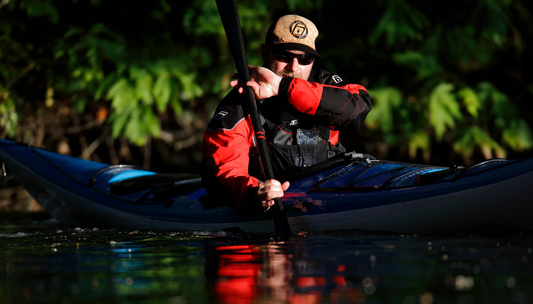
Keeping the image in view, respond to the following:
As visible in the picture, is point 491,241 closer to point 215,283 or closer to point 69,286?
point 215,283

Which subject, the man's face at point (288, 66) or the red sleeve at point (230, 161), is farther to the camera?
the man's face at point (288, 66)

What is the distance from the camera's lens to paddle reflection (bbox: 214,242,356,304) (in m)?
1.69

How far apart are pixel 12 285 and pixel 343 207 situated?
5.13 ft

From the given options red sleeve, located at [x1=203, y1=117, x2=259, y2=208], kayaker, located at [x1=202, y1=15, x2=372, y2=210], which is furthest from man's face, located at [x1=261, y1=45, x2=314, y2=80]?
red sleeve, located at [x1=203, y1=117, x2=259, y2=208]

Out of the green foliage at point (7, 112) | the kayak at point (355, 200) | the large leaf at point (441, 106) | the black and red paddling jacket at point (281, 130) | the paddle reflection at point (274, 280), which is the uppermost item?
the green foliage at point (7, 112)

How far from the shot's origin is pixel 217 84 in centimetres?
696

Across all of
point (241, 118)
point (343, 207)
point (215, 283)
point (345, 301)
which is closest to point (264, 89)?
point (241, 118)

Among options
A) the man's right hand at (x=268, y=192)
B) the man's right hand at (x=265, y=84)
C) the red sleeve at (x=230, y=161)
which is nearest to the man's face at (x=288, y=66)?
the man's right hand at (x=265, y=84)

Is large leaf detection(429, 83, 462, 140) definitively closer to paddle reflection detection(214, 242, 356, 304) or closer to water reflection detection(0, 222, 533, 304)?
water reflection detection(0, 222, 533, 304)

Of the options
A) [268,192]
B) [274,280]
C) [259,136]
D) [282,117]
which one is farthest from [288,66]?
[274,280]

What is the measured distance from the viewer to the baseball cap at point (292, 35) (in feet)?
10.7

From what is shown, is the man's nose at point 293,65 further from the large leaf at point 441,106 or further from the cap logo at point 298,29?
the large leaf at point 441,106

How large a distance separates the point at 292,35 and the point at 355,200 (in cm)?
89

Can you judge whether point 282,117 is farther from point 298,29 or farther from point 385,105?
point 385,105
